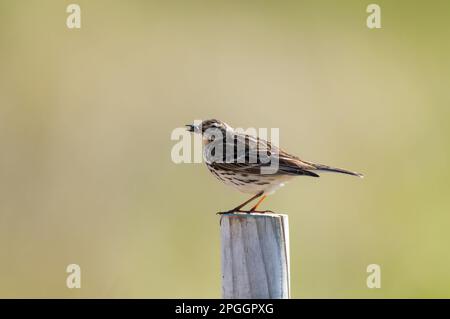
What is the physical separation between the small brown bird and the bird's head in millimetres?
205

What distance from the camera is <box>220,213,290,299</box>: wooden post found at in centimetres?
545

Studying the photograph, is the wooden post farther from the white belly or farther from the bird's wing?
the white belly

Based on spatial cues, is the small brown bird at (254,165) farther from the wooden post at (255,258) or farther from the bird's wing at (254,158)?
the wooden post at (255,258)

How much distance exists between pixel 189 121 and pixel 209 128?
19.1 ft

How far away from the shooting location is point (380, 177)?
1442 cm

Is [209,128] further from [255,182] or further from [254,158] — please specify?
[255,182]

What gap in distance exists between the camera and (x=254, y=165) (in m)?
7.50

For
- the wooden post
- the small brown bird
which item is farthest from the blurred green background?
the wooden post

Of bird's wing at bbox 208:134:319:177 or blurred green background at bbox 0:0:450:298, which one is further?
blurred green background at bbox 0:0:450:298

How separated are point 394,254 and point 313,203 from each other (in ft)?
5.60

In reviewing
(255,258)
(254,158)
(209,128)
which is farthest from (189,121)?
(255,258)

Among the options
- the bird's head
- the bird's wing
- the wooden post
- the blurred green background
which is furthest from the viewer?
the blurred green background
